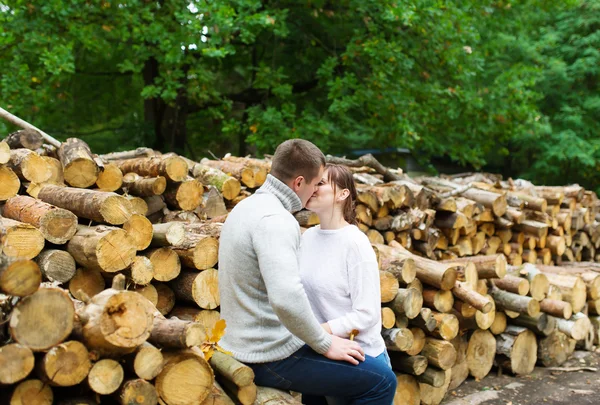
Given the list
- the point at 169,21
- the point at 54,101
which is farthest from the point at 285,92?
the point at 54,101

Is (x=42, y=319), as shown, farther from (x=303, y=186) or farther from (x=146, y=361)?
(x=303, y=186)

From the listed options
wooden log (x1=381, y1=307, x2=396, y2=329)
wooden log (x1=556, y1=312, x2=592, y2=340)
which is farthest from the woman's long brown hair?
wooden log (x1=556, y1=312, x2=592, y2=340)

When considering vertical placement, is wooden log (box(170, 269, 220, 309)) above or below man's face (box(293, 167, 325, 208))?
below

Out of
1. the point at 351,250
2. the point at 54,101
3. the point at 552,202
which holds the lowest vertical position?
the point at 54,101

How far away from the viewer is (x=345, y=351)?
8.85 ft

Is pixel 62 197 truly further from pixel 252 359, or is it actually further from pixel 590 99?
pixel 590 99

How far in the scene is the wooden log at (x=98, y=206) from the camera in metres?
3.71

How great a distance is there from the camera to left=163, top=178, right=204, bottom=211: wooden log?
491 cm

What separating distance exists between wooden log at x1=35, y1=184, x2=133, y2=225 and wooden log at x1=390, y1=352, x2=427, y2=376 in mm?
2298

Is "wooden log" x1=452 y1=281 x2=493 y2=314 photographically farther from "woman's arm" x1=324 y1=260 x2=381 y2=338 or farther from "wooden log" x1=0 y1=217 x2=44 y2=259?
"wooden log" x1=0 y1=217 x2=44 y2=259

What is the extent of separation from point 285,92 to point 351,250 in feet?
26.9

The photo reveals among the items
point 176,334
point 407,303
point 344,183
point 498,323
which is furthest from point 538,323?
point 176,334

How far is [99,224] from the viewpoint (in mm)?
3801

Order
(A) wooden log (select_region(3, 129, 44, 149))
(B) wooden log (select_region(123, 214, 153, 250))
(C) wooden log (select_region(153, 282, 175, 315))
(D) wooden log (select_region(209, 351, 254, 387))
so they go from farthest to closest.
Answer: (A) wooden log (select_region(3, 129, 44, 149)), (C) wooden log (select_region(153, 282, 175, 315)), (B) wooden log (select_region(123, 214, 153, 250)), (D) wooden log (select_region(209, 351, 254, 387))
